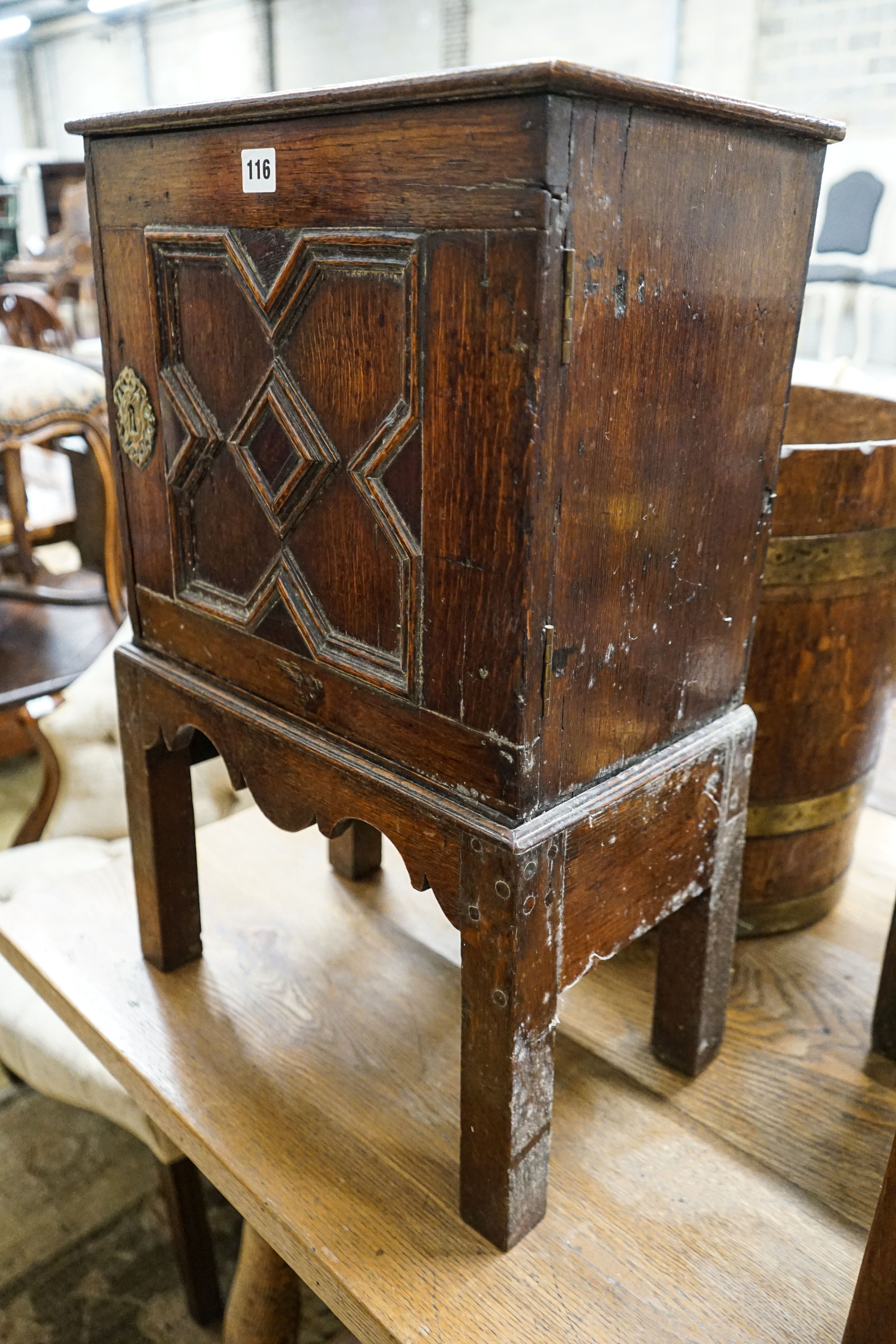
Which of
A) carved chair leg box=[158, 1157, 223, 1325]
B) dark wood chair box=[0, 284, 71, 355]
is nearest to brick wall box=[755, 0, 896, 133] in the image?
dark wood chair box=[0, 284, 71, 355]

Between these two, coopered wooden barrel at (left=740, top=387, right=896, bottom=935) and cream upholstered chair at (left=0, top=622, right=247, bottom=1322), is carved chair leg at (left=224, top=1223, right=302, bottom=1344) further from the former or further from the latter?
coopered wooden barrel at (left=740, top=387, right=896, bottom=935)

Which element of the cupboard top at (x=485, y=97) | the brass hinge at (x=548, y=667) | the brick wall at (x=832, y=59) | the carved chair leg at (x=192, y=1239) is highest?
the brick wall at (x=832, y=59)

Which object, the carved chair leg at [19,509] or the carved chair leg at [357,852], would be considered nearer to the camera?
the carved chair leg at [357,852]

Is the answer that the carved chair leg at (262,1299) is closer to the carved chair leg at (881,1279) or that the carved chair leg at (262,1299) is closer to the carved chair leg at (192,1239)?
the carved chair leg at (192,1239)

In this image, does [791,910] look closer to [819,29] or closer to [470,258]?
[470,258]

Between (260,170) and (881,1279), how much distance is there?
37.1 inches

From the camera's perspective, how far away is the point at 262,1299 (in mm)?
1166

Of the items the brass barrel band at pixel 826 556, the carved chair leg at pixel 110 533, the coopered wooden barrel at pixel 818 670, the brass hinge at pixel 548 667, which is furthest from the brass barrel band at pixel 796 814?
the carved chair leg at pixel 110 533

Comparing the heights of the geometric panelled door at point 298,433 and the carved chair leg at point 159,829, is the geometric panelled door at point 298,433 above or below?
above

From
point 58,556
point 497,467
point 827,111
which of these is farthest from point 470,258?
point 827,111

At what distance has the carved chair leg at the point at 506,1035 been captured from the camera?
799mm

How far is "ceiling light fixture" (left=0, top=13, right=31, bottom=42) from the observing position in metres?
13.3

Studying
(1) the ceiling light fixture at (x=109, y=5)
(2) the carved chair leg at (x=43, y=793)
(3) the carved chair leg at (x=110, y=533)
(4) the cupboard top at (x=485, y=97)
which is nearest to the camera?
(4) the cupboard top at (x=485, y=97)

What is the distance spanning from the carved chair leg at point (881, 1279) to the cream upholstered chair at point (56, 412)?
215 centimetres
